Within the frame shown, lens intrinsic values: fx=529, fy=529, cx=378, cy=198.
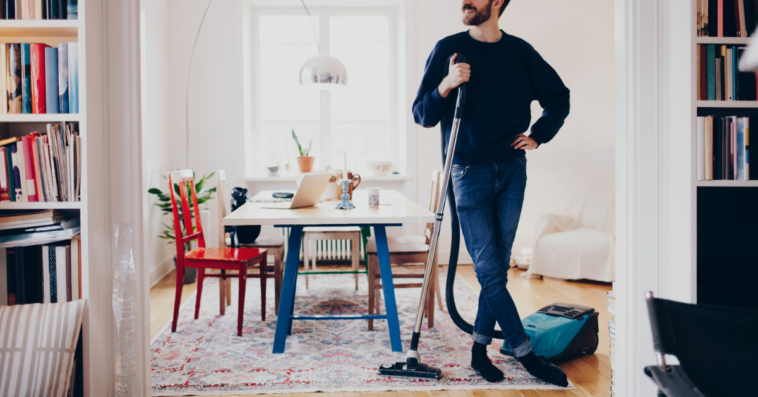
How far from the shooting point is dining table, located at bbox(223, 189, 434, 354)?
2.28 meters

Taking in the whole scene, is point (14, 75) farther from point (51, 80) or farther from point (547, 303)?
point (547, 303)

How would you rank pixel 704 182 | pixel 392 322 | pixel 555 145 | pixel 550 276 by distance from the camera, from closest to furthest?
pixel 704 182 < pixel 392 322 < pixel 550 276 < pixel 555 145

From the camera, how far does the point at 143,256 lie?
176 cm

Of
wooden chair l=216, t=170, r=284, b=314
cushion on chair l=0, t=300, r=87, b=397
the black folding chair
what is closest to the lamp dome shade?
wooden chair l=216, t=170, r=284, b=314

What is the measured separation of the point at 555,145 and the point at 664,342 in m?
3.74

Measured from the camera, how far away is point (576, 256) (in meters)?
3.89

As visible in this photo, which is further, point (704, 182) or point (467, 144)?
point (467, 144)

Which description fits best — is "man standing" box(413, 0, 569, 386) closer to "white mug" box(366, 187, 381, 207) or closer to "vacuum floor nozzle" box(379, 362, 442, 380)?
"vacuum floor nozzle" box(379, 362, 442, 380)

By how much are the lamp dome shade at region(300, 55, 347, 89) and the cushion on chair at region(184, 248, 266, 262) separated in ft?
3.71

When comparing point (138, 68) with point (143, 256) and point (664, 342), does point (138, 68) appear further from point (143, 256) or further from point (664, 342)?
point (664, 342)

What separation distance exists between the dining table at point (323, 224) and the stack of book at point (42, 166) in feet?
2.20

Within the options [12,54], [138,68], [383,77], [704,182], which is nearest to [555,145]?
[383,77]

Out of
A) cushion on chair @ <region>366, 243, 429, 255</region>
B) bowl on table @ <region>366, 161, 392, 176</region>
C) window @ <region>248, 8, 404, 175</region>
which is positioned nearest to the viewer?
cushion on chair @ <region>366, 243, 429, 255</region>

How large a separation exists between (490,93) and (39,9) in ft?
5.06
